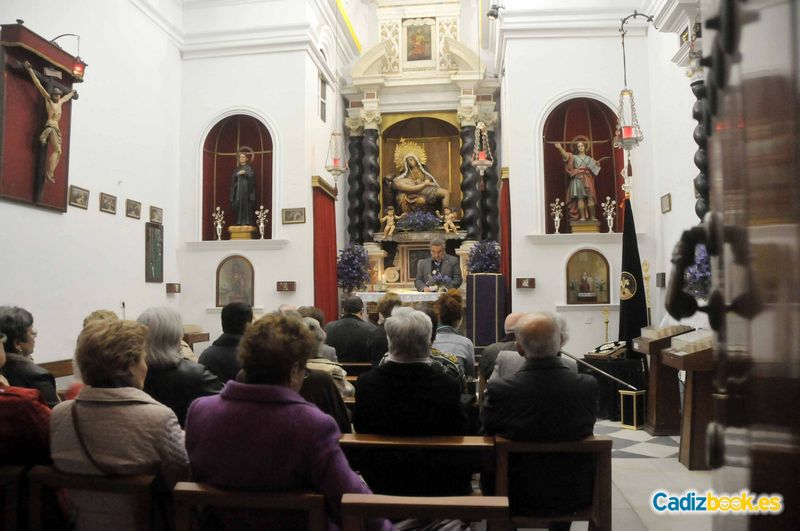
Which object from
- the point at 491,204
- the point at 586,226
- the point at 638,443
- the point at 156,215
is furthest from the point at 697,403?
the point at 491,204

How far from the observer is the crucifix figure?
676 centimetres

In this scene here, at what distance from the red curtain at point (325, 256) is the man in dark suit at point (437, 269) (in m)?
1.55

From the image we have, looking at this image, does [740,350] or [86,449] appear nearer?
[740,350]

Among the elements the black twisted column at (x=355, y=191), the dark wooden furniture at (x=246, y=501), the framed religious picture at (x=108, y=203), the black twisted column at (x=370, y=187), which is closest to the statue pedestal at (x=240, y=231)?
the framed religious picture at (x=108, y=203)

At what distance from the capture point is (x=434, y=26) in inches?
535

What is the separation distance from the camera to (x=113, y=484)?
1.89m

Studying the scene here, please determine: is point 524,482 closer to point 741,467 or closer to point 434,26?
point 741,467

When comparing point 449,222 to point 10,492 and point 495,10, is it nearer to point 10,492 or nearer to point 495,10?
point 495,10

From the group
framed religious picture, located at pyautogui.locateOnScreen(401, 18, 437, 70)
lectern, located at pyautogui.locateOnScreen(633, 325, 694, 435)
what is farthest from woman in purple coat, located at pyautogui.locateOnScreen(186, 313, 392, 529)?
framed religious picture, located at pyautogui.locateOnScreen(401, 18, 437, 70)

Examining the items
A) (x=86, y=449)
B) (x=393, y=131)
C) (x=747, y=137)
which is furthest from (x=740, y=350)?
(x=393, y=131)

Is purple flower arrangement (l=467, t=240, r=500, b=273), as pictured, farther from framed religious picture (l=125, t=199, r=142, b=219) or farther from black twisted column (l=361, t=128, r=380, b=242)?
framed religious picture (l=125, t=199, r=142, b=219)

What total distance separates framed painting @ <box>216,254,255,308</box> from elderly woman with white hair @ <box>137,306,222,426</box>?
23.6 ft

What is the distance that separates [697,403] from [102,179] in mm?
7402

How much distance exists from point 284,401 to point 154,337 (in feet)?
4.47
